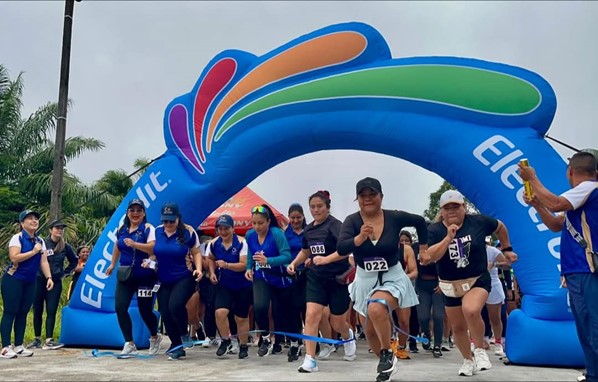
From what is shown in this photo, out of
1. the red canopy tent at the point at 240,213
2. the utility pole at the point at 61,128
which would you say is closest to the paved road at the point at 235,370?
the utility pole at the point at 61,128

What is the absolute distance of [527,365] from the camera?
5.73 metres

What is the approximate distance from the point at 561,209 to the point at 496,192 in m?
2.55

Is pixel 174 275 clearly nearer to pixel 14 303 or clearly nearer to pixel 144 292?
pixel 144 292

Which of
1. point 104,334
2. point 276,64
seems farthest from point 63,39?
point 104,334

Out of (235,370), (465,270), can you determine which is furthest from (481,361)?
(235,370)

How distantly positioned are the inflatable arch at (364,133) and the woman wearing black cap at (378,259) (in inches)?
67.2

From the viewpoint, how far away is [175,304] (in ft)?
20.0

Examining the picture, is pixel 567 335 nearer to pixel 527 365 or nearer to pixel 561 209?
pixel 527 365

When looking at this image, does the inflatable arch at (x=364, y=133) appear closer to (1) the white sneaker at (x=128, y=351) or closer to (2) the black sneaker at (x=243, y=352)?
(1) the white sneaker at (x=128, y=351)

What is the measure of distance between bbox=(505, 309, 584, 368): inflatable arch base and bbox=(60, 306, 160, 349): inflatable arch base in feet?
13.1

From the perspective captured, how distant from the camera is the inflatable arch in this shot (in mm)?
5988

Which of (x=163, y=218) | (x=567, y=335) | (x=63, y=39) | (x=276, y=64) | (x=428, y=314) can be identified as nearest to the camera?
(x=567, y=335)

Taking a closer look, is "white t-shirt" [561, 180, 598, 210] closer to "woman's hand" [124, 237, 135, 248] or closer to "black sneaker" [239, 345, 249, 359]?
"black sneaker" [239, 345, 249, 359]

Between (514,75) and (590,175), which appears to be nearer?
(590,175)
